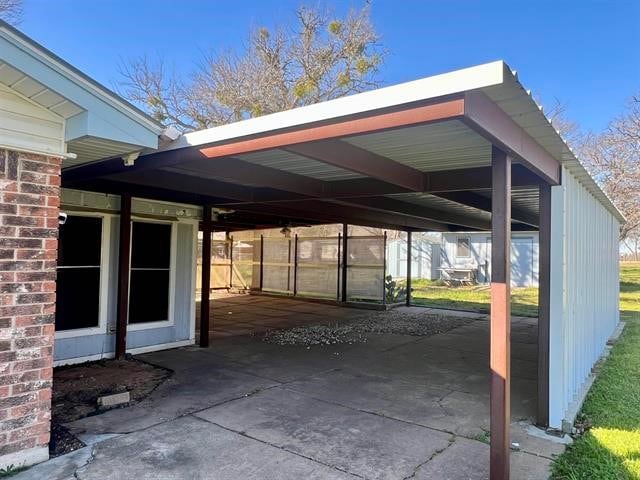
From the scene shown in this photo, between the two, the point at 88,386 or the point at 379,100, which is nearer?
the point at 379,100

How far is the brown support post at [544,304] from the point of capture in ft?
14.1

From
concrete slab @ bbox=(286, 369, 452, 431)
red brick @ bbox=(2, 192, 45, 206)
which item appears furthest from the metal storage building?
concrete slab @ bbox=(286, 369, 452, 431)

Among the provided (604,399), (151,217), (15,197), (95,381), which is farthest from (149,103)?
(604,399)

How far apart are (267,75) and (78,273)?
11676 millimetres

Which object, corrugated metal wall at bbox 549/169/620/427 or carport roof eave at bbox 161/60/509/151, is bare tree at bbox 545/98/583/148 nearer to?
corrugated metal wall at bbox 549/169/620/427

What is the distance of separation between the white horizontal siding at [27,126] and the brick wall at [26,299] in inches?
2.8

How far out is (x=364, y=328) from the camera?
32.1 feet

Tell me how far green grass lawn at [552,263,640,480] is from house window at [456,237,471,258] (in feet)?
48.2

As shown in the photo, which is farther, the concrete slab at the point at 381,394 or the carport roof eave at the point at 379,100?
the concrete slab at the point at 381,394

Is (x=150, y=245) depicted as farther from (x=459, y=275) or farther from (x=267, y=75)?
(x=459, y=275)

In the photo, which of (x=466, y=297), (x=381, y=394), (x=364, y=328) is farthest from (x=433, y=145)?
(x=466, y=297)

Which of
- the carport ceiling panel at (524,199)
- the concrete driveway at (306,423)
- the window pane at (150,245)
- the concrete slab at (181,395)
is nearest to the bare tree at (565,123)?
the carport ceiling panel at (524,199)

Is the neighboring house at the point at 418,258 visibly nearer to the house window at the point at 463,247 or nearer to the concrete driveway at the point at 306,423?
the house window at the point at 463,247

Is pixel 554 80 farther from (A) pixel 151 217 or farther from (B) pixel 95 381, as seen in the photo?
(B) pixel 95 381
